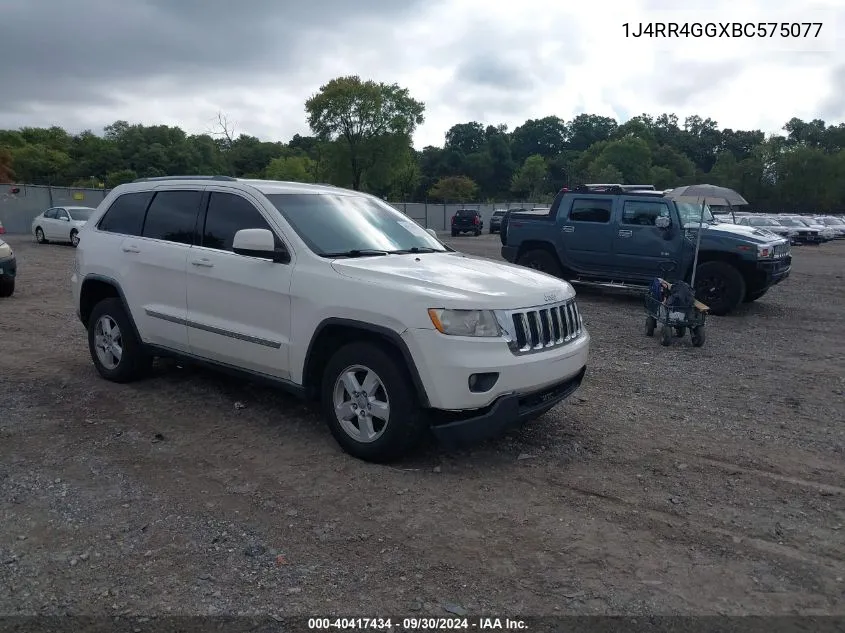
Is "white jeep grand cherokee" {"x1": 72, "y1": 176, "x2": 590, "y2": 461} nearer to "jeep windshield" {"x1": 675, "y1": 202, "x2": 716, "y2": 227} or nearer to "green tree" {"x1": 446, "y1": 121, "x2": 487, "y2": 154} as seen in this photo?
"jeep windshield" {"x1": 675, "y1": 202, "x2": 716, "y2": 227}

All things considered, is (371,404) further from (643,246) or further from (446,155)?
(446,155)

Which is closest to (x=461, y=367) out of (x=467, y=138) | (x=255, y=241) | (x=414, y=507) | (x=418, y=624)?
(x=414, y=507)

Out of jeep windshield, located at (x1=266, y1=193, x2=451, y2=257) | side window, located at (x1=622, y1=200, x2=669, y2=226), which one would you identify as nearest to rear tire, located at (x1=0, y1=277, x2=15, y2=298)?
jeep windshield, located at (x1=266, y1=193, x2=451, y2=257)

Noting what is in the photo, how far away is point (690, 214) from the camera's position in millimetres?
11766

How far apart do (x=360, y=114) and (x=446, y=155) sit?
49.2 m

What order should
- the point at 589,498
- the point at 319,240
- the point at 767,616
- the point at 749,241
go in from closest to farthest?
the point at 767,616 → the point at 589,498 → the point at 319,240 → the point at 749,241

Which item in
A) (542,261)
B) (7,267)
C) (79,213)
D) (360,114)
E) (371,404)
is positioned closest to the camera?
(371,404)

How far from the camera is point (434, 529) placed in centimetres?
370

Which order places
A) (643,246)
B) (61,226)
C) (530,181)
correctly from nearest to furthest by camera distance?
(643,246) → (61,226) → (530,181)

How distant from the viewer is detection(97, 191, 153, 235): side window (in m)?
6.11

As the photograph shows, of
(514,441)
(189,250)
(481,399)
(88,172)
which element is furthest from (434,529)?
(88,172)

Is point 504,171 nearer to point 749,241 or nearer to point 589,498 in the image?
point 749,241

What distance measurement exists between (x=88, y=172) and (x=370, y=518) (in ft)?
220

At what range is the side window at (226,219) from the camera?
520cm
